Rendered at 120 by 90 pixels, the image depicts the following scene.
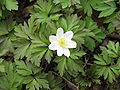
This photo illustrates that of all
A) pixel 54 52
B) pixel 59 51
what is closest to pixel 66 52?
pixel 59 51

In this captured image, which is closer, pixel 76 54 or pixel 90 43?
pixel 76 54

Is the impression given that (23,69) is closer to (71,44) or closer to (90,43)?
(71,44)

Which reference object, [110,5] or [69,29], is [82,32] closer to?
[69,29]

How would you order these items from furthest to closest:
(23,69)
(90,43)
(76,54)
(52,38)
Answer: (90,43), (23,69), (76,54), (52,38)

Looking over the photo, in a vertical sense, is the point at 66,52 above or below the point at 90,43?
above

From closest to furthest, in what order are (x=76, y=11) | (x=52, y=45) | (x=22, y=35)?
(x=52, y=45) → (x=22, y=35) → (x=76, y=11)

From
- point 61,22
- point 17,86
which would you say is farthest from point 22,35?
point 17,86

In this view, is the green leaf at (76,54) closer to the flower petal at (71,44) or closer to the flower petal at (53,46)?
the flower petal at (71,44)
